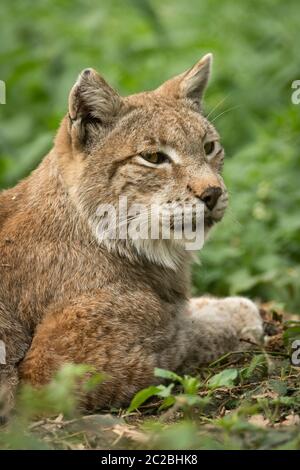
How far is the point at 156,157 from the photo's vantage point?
6863mm

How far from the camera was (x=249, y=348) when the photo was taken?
24.4 ft

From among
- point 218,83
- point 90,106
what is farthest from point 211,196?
point 218,83

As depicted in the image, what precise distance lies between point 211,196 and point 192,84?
1.29 meters

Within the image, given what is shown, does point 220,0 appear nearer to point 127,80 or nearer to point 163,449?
point 127,80

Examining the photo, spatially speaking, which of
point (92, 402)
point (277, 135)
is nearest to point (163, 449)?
point (92, 402)

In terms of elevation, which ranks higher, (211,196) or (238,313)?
(211,196)

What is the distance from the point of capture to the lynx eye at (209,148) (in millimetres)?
7284

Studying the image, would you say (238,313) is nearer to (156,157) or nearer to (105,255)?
(105,255)

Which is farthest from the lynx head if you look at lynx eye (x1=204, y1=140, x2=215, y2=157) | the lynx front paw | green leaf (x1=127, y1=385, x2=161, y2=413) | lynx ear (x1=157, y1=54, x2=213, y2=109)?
green leaf (x1=127, y1=385, x2=161, y2=413)

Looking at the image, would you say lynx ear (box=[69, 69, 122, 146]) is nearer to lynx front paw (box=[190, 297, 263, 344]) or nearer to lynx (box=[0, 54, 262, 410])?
lynx (box=[0, 54, 262, 410])

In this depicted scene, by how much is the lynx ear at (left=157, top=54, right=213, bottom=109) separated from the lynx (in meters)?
0.29

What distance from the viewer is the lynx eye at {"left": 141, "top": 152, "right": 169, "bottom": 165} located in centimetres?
686

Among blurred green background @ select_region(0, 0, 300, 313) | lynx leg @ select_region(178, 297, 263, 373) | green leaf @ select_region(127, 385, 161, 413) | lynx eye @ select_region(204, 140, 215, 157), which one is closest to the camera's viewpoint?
green leaf @ select_region(127, 385, 161, 413)

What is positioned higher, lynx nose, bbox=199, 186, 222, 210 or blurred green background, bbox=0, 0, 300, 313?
blurred green background, bbox=0, 0, 300, 313
